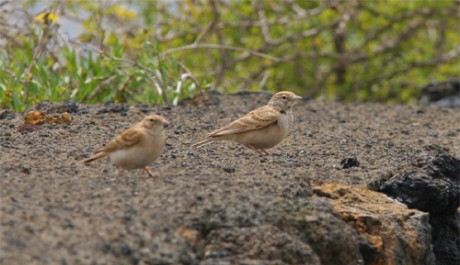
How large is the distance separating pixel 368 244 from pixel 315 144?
8.32 ft

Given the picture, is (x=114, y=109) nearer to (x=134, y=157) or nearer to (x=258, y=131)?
(x=258, y=131)

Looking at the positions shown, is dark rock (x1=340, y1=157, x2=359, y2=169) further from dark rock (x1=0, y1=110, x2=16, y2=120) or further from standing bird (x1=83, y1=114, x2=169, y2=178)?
dark rock (x1=0, y1=110, x2=16, y2=120)

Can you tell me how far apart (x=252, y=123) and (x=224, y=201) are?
2.21m

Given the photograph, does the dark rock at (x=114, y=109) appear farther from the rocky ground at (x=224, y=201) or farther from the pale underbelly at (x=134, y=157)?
the pale underbelly at (x=134, y=157)

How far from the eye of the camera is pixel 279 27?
53.0ft

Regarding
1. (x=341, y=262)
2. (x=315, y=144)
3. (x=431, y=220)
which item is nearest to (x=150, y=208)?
A: (x=341, y=262)

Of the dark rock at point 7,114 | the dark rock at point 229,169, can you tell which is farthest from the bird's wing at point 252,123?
the dark rock at point 7,114

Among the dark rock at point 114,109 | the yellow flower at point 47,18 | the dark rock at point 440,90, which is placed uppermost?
the yellow flower at point 47,18

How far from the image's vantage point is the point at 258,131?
766cm

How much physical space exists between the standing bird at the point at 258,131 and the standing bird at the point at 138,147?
49.6 inches

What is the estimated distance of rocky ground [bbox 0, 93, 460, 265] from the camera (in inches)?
195

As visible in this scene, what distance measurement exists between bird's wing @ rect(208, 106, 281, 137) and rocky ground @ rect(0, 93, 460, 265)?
0.18 m

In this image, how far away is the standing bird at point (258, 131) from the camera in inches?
302

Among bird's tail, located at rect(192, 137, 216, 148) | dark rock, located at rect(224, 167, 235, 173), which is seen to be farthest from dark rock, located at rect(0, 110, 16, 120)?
dark rock, located at rect(224, 167, 235, 173)
